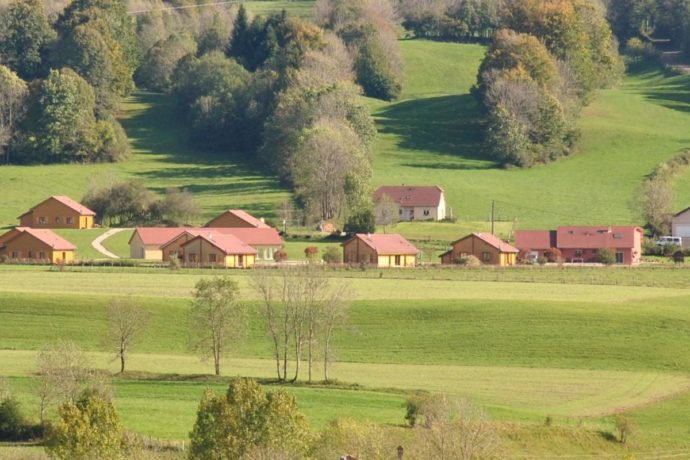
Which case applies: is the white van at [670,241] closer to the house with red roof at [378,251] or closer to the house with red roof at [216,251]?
the house with red roof at [378,251]

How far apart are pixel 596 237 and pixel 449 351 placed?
1543 inches

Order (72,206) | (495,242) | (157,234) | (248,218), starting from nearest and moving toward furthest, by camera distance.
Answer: (495,242)
(157,234)
(248,218)
(72,206)

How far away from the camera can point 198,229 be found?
10400 cm

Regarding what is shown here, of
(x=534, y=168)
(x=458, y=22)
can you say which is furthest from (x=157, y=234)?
(x=458, y=22)

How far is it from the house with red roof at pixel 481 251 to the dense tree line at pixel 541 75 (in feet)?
100

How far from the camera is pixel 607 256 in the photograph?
102 m

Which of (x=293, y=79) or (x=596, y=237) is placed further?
(x=293, y=79)

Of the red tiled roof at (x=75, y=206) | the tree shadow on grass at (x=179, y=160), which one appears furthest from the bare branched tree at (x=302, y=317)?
the tree shadow on grass at (x=179, y=160)

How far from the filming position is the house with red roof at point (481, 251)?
329ft

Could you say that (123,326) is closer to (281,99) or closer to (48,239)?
(48,239)

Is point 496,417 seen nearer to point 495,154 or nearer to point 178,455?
point 178,455

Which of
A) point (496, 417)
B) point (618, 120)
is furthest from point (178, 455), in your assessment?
point (618, 120)

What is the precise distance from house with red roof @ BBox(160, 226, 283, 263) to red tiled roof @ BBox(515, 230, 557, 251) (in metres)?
13.3

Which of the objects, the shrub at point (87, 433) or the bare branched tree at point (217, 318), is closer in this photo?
the shrub at point (87, 433)
